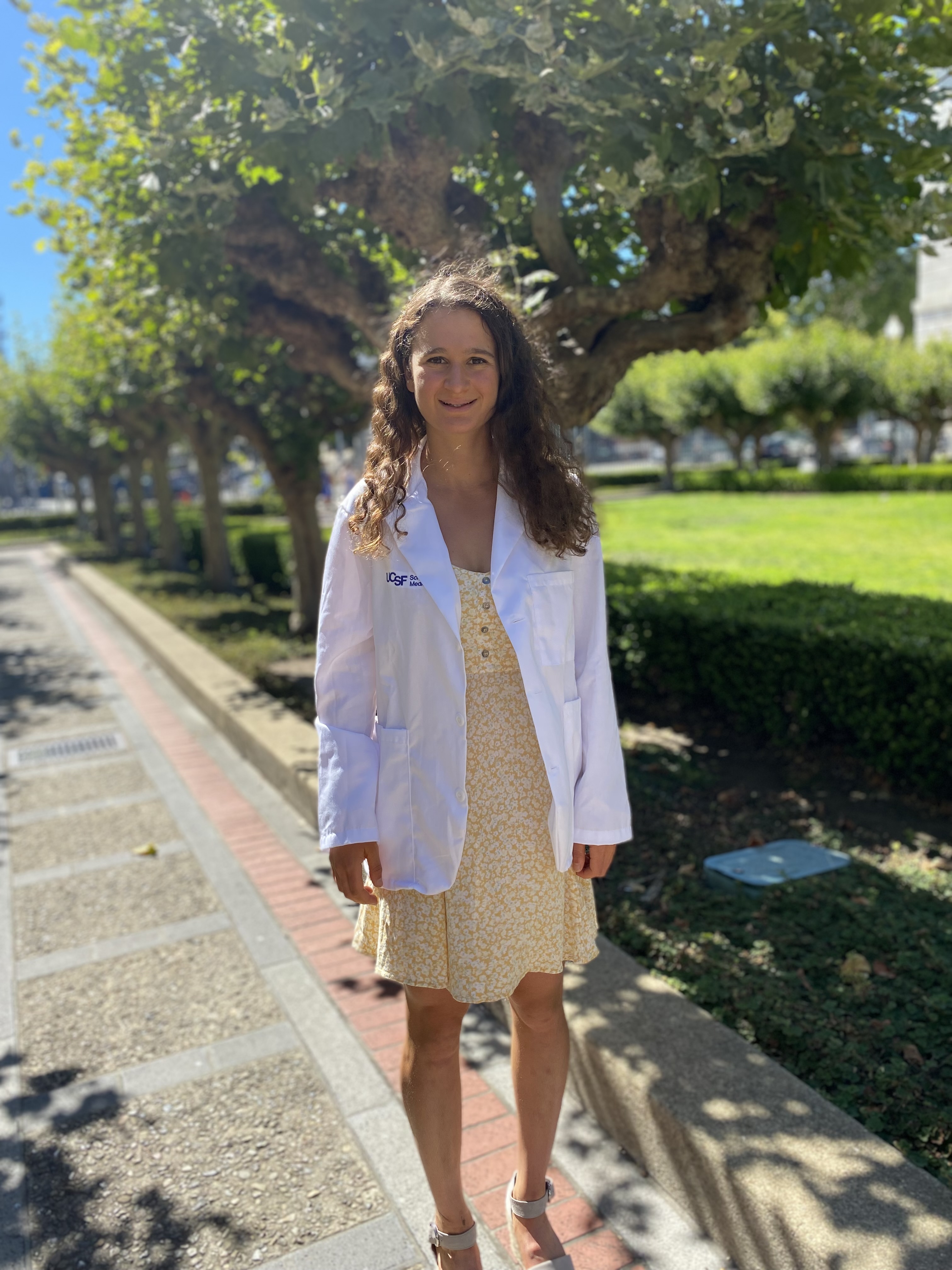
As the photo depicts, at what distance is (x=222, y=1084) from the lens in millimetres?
3230

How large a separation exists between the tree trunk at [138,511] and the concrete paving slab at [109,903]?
2040 cm

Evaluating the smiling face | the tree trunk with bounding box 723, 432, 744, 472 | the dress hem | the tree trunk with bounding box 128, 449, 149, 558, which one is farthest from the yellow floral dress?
the tree trunk with bounding box 723, 432, 744, 472

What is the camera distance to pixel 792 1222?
2.13m

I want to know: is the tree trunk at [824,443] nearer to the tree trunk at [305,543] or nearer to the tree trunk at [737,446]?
the tree trunk at [737,446]

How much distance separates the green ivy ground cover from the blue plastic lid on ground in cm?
5

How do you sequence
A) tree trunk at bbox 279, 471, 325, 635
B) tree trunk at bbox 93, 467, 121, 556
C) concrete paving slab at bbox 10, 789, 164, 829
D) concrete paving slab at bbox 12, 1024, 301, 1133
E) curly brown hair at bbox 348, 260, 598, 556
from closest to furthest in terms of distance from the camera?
1. curly brown hair at bbox 348, 260, 598, 556
2. concrete paving slab at bbox 12, 1024, 301, 1133
3. concrete paving slab at bbox 10, 789, 164, 829
4. tree trunk at bbox 279, 471, 325, 635
5. tree trunk at bbox 93, 467, 121, 556

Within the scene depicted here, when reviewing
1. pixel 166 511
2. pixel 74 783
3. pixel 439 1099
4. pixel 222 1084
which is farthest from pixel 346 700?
pixel 166 511

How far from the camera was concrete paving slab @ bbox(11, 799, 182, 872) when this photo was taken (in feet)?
17.6

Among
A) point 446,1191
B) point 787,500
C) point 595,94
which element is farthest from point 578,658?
point 787,500

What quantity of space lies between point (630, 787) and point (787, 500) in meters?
23.1

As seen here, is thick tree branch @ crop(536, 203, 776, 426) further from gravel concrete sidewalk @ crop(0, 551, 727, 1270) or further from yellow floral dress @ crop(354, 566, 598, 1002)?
gravel concrete sidewalk @ crop(0, 551, 727, 1270)

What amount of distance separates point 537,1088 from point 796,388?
1227 inches

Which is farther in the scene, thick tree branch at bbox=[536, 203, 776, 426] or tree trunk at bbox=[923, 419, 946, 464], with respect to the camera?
tree trunk at bbox=[923, 419, 946, 464]

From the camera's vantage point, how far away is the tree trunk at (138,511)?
79.4ft
